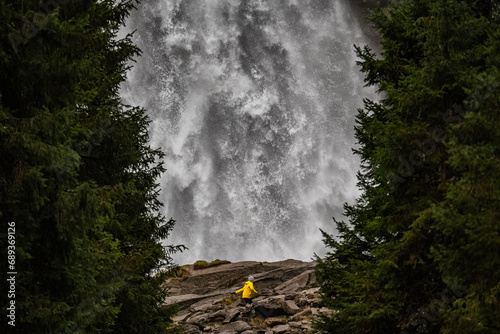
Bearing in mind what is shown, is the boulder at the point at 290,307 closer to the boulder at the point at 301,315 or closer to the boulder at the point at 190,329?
the boulder at the point at 301,315

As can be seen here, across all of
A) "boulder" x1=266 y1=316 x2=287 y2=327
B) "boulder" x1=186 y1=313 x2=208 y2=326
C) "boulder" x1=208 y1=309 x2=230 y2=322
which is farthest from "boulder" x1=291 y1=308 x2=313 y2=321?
"boulder" x1=186 y1=313 x2=208 y2=326

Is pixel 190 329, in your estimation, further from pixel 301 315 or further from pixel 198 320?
pixel 301 315

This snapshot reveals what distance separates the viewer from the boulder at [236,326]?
18.8m

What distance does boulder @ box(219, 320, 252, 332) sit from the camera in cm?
1880

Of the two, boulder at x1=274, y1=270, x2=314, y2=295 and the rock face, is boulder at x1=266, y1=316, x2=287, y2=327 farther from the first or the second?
boulder at x1=274, y1=270, x2=314, y2=295

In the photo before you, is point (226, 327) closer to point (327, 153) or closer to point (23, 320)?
point (23, 320)

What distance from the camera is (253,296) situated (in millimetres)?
26531

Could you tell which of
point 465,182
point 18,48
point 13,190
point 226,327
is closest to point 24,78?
point 18,48

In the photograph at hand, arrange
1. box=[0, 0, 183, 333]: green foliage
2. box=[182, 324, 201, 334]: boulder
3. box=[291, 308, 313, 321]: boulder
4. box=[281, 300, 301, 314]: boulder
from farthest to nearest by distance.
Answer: box=[281, 300, 301, 314]: boulder → box=[182, 324, 201, 334]: boulder → box=[291, 308, 313, 321]: boulder → box=[0, 0, 183, 333]: green foliage

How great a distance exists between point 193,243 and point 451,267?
4718 cm

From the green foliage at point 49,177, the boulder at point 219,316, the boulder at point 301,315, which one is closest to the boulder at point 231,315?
the boulder at point 219,316

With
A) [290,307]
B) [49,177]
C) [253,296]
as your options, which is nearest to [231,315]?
[290,307]

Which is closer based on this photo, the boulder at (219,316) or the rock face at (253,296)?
the rock face at (253,296)

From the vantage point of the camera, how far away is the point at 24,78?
691cm
